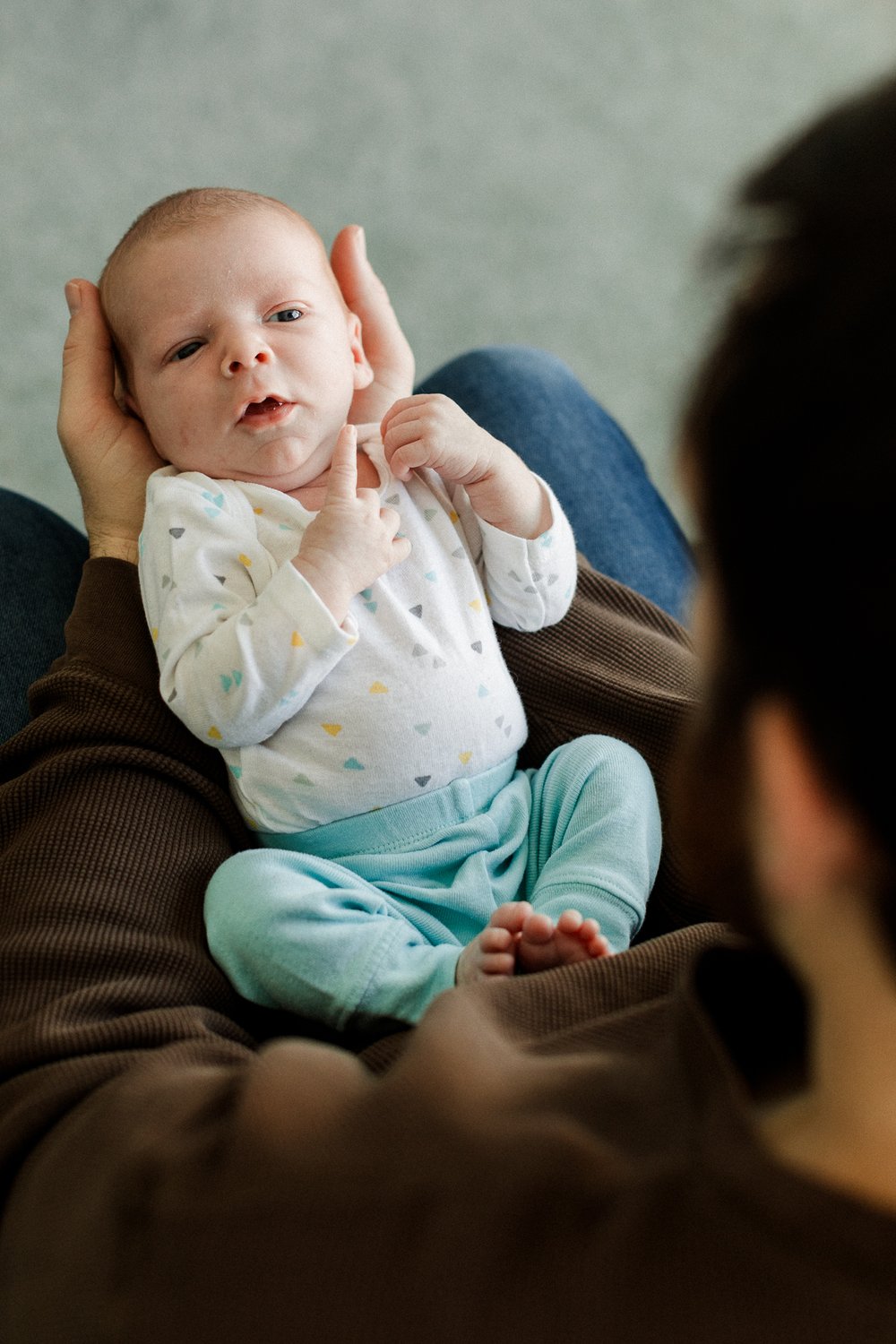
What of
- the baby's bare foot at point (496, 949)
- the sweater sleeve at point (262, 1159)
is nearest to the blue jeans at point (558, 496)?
the sweater sleeve at point (262, 1159)

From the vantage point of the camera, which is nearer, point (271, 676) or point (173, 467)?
point (271, 676)

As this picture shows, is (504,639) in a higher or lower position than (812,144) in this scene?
lower

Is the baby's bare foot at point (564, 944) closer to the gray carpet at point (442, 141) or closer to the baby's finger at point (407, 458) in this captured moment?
the baby's finger at point (407, 458)

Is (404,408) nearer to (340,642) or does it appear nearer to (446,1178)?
(340,642)

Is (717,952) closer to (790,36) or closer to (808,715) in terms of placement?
(808,715)

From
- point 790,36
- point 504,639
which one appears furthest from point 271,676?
point 790,36

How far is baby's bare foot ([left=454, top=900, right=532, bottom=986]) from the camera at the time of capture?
0.87 m

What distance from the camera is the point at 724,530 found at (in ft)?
1.60

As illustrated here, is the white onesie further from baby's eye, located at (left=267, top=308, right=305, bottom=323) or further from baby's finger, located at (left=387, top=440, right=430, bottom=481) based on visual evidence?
baby's eye, located at (left=267, top=308, right=305, bottom=323)

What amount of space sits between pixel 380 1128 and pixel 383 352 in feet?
3.21

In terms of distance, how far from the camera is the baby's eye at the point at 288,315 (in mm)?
1190

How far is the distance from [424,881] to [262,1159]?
0.46 metres

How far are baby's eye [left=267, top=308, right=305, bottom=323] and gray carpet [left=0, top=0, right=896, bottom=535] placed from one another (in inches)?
44.0

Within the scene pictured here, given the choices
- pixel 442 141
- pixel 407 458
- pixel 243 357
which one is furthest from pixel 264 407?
pixel 442 141
